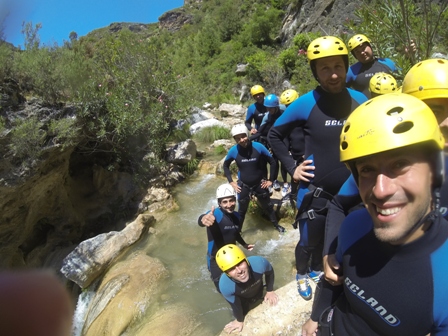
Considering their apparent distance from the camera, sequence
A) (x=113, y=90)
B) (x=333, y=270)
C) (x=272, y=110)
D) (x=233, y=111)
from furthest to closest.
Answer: (x=233, y=111) < (x=113, y=90) < (x=272, y=110) < (x=333, y=270)

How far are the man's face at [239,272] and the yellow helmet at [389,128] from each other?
210 centimetres

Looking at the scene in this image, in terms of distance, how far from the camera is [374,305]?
1245mm

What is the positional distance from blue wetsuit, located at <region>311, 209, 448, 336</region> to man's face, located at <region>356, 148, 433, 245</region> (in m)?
0.06

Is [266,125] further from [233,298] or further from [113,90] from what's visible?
[113,90]

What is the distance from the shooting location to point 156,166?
913 centimetres

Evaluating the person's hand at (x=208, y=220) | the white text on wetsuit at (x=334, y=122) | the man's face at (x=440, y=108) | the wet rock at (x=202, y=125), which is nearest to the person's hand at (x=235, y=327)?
the person's hand at (x=208, y=220)

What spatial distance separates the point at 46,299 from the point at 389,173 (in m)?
7.65

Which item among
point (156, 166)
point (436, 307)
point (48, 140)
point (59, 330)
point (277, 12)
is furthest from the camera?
point (277, 12)

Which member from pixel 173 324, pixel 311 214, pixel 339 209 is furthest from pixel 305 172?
pixel 173 324

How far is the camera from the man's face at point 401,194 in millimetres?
1101

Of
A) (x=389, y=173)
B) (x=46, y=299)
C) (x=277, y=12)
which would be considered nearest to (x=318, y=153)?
(x=389, y=173)

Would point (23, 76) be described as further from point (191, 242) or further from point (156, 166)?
point (191, 242)

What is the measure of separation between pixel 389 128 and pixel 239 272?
2353 millimetres

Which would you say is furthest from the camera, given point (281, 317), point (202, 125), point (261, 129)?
point (202, 125)
